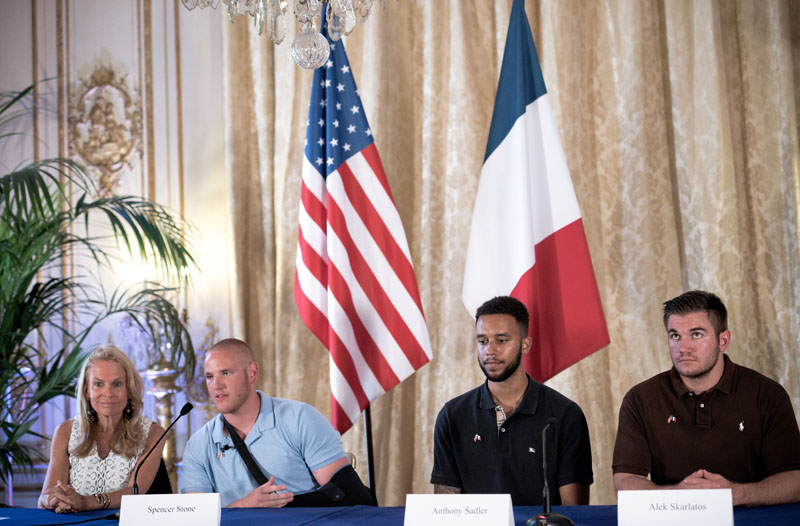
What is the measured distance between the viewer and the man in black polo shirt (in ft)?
9.88

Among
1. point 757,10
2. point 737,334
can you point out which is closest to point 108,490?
point 737,334

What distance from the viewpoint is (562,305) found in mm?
3744

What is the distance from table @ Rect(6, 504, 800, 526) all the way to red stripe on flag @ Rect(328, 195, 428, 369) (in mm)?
1378

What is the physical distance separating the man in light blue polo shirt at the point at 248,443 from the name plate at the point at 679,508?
128 cm

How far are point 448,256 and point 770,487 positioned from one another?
7.50 ft

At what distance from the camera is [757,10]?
4.19 m

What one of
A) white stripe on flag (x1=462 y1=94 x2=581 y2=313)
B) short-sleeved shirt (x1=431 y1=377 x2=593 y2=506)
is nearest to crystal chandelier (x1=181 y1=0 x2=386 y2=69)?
white stripe on flag (x1=462 y1=94 x2=581 y2=313)

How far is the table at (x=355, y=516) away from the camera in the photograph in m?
2.28

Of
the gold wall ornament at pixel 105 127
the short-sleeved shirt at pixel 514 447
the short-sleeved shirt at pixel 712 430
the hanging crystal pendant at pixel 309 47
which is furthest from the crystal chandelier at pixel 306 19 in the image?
the gold wall ornament at pixel 105 127

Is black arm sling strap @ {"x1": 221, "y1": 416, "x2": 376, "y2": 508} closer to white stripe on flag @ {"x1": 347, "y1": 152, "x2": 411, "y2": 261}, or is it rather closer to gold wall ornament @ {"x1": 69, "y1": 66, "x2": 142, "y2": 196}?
white stripe on flag @ {"x1": 347, "y1": 152, "x2": 411, "y2": 261}

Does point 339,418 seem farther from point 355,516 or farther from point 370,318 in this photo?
point 355,516

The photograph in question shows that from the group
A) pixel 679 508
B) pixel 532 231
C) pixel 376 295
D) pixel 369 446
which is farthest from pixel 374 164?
pixel 679 508

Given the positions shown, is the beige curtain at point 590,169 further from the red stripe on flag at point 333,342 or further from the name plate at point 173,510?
the name plate at point 173,510

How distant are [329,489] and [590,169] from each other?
229 cm
